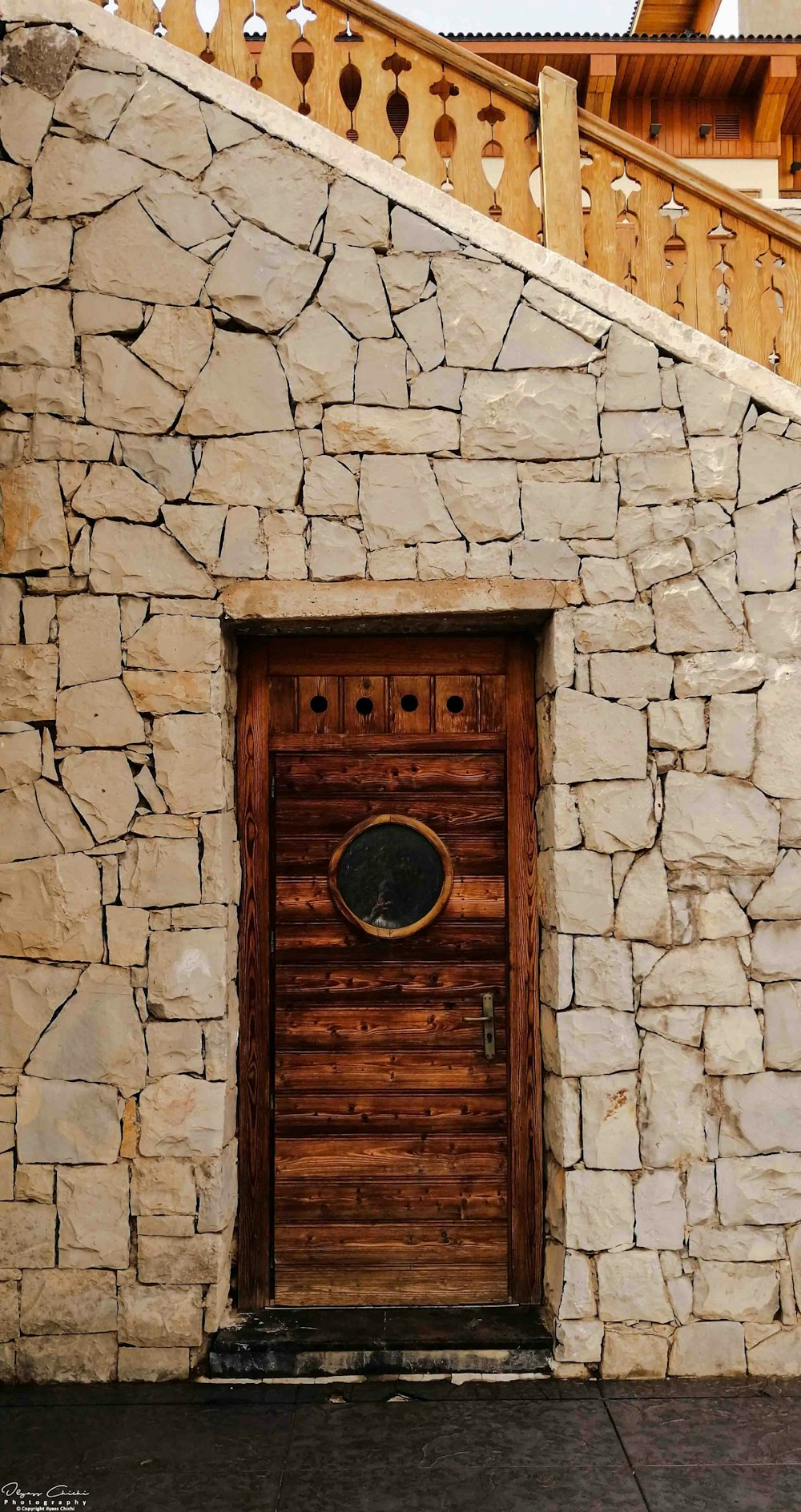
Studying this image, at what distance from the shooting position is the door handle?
13.1ft

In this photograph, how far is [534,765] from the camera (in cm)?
411

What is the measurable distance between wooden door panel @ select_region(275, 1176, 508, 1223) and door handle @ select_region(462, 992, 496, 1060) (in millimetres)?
513

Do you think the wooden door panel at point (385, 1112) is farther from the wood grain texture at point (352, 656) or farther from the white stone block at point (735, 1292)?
the wood grain texture at point (352, 656)

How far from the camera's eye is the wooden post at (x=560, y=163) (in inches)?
150

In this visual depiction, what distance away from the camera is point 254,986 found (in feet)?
13.3

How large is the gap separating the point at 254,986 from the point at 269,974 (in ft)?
0.25

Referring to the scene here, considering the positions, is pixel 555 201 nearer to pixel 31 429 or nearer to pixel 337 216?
pixel 337 216

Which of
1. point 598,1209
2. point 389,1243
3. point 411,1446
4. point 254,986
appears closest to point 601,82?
point 254,986

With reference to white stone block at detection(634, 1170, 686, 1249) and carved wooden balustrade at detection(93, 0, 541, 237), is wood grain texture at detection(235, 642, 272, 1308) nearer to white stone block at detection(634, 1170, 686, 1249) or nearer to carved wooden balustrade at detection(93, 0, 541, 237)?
white stone block at detection(634, 1170, 686, 1249)

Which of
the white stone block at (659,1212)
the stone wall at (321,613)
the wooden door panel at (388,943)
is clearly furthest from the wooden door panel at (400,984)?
the white stone block at (659,1212)

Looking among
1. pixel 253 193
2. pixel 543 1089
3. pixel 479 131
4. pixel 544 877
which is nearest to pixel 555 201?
pixel 479 131

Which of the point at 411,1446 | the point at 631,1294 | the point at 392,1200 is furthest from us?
the point at 392,1200

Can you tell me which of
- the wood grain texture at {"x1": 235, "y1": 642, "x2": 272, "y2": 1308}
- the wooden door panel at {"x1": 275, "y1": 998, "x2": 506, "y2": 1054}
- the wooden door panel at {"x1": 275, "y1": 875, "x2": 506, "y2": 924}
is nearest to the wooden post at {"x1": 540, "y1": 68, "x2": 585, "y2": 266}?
the wood grain texture at {"x1": 235, "y1": 642, "x2": 272, "y2": 1308}

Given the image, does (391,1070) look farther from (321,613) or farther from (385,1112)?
(321,613)
